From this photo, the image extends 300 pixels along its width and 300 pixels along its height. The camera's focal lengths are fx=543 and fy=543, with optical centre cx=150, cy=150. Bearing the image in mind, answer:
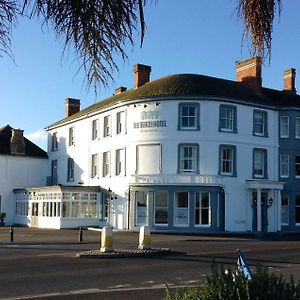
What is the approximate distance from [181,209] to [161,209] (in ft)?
4.59

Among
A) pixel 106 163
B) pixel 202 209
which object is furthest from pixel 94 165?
pixel 202 209

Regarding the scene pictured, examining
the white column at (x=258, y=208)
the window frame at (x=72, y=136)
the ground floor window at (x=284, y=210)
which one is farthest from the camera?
the window frame at (x=72, y=136)

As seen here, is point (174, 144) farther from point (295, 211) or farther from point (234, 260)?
point (234, 260)

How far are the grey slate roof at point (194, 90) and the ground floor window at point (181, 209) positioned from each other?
7.02 meters

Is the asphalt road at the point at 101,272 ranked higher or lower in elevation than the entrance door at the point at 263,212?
lower

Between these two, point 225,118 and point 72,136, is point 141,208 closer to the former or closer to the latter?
point 225,118

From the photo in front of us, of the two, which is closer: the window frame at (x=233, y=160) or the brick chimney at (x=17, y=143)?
the window frame at (x=233, y=160)

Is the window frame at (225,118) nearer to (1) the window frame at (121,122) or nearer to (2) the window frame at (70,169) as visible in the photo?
(1) the window frame at (121,122)

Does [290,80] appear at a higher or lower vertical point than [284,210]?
higher

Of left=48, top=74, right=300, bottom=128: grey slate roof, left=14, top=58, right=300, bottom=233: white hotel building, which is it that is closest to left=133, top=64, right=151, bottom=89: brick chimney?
left=14, top=58, right=300, bottom=233: white hotel building

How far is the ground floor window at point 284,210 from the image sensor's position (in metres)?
40.6

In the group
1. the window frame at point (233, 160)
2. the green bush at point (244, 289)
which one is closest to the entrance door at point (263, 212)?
the window frame at point (233, 160)

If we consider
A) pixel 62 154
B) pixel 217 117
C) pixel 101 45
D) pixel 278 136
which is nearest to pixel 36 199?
pixel 62 154

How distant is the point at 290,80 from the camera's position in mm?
46312
